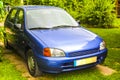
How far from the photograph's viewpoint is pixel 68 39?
5766 millimetres

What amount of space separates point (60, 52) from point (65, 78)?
773 mm

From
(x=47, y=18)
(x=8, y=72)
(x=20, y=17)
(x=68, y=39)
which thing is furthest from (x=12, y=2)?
(x=68, y=39)

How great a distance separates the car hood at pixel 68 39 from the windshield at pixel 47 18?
0.31m

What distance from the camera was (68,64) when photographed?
18.0ft

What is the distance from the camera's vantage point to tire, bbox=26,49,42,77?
585 centimetres

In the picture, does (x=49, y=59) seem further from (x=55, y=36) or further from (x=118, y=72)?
(x=118, y=72)

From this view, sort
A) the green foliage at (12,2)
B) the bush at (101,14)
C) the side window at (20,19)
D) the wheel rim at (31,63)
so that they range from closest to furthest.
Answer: the wheel rim at (31,63) < the side window at (20,19) < the bush at (101,14) < the green foliage at (12,2)

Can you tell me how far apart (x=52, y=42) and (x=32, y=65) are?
32.4 inches

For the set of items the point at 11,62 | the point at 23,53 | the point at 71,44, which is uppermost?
the point at 71,44

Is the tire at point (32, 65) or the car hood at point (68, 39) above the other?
the car hood at point (68, 39)

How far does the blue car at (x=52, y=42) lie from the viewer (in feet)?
17.9

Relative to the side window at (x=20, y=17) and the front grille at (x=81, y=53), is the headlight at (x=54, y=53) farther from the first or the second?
the side window at (x=20, y=17)

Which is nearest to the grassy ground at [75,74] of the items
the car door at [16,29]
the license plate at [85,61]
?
the license plate at [85,61]

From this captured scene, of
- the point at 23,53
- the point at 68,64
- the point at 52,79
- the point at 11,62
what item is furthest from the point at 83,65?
the point at 11,62
